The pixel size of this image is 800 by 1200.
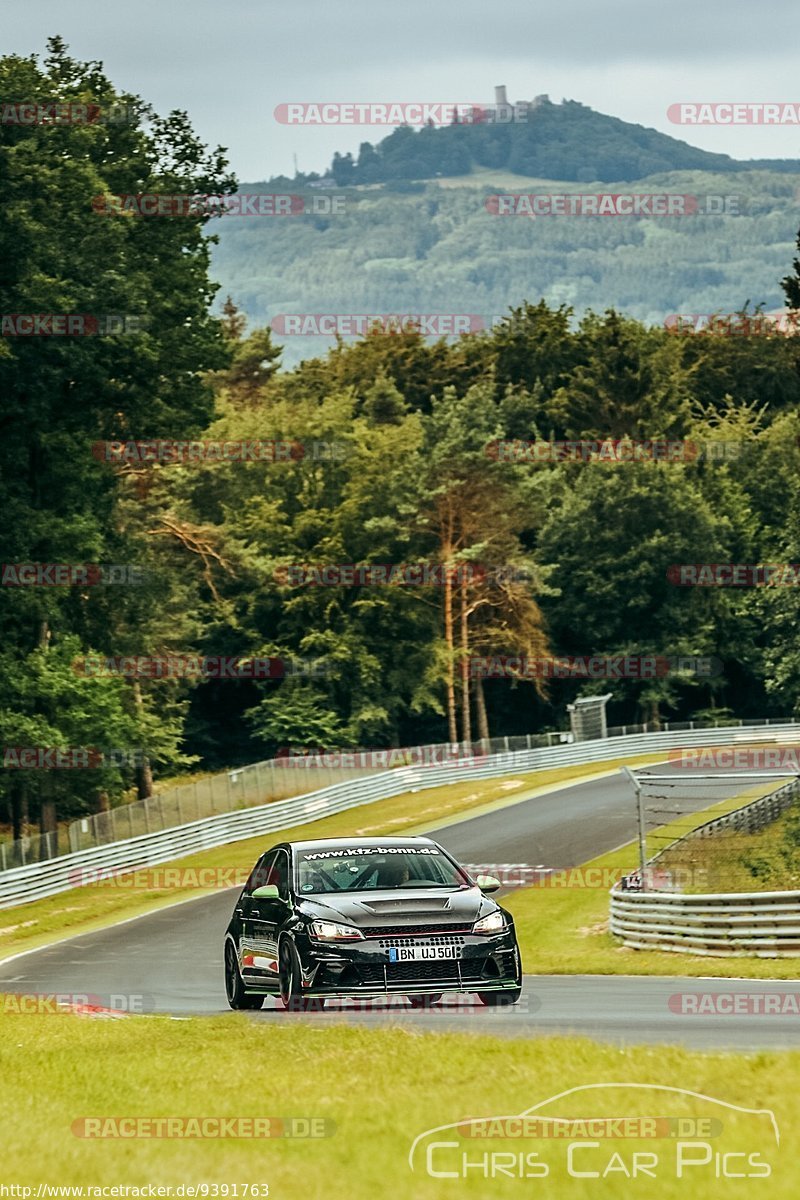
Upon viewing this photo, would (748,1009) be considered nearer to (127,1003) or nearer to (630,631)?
(127,1003)

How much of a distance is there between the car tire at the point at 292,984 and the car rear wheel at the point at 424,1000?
2.55 feet

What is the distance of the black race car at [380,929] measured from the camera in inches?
604

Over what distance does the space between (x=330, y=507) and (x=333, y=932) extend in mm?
70520

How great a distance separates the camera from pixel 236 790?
57031mm

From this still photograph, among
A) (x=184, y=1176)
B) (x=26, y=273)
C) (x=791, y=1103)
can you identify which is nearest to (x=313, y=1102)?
(x=184, y=1176)

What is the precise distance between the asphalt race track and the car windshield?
1058 mm

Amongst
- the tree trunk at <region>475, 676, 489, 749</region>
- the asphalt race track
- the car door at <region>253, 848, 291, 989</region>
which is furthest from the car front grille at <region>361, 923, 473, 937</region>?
the tree trunk at <region>475, 676, 489, 749</region>

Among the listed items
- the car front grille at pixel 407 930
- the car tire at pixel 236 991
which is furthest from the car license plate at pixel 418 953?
the car tire at pixel 236 991

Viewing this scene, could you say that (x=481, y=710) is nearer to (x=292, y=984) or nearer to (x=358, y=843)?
(x=358, y=843)

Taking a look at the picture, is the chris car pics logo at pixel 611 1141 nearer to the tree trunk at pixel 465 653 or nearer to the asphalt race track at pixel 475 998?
the asphalt race track at pixel 475 998

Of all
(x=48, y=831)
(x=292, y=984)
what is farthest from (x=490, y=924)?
(x=48, y=831)

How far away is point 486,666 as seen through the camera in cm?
8556

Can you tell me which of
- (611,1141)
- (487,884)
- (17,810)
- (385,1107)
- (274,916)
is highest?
(611,1141)

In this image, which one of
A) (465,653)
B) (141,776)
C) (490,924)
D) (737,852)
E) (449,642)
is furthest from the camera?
(449,642)
